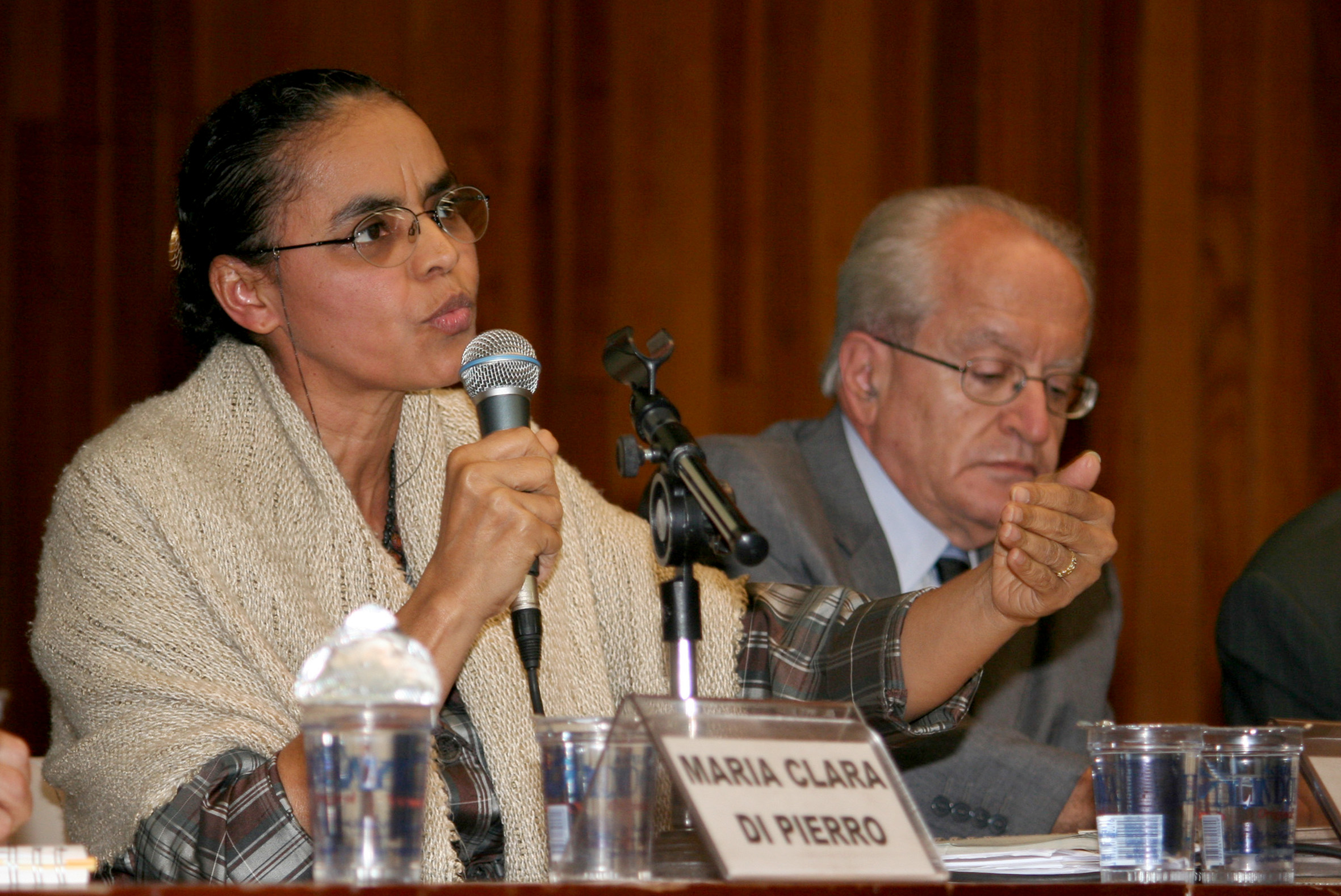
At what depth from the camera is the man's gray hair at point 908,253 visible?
8.45 ft

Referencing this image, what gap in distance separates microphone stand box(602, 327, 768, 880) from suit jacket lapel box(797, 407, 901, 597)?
111cm

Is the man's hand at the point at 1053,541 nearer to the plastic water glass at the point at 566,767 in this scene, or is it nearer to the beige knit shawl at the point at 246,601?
the beige knit shawl at the point at 246,601

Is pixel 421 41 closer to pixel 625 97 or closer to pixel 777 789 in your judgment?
pixel 625 97

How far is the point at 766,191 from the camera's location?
3.04 m

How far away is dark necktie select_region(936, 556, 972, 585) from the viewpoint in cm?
247

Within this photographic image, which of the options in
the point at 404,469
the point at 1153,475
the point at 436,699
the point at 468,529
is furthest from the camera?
the point at 1153,475

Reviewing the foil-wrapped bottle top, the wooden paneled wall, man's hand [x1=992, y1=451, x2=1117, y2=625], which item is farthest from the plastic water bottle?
the wooden paneled wall

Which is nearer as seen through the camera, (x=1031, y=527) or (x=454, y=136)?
(x=1031, y=527)

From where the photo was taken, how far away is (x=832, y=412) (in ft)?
8.63

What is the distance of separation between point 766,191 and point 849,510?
912 millimetres

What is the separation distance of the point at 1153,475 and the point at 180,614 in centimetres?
235

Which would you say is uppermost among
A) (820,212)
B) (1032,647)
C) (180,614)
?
(820,212)

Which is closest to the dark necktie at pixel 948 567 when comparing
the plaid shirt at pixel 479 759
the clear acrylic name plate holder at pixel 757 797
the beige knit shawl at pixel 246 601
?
the plaid shirt at pixel 479 759

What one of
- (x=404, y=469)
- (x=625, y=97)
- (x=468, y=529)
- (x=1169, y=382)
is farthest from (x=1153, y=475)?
(x=468, y=529)
